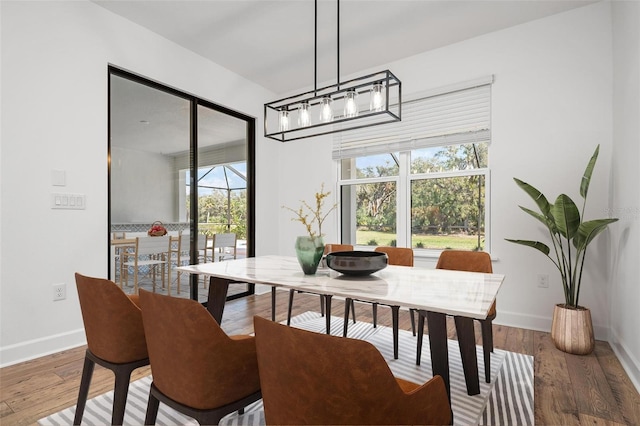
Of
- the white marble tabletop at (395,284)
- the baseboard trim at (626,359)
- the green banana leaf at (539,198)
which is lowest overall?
the baseboard trim at (626,359)

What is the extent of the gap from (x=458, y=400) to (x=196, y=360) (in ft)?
4.96

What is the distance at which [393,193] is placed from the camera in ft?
12.9

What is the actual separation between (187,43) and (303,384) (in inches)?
143

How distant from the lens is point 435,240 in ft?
12.0

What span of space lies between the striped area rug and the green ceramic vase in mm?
797

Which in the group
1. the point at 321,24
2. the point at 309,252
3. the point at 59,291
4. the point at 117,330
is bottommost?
the point at 59,291

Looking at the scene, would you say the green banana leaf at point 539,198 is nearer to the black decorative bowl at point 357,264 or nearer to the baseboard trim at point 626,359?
the baseboard trim at point 626,359

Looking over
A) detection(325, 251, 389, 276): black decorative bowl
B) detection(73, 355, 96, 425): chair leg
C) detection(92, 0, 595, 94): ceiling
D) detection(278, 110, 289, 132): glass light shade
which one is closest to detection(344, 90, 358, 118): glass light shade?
detection(278, 110, 289, 132): glass light shade

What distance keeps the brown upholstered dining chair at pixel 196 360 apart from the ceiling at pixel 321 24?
2693mm

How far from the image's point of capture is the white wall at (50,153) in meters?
2.37

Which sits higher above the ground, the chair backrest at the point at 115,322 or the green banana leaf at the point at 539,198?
the green banana leaf at the point at 539,198

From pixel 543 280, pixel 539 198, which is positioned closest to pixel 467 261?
pixel 539 198

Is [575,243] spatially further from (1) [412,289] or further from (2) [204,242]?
(2) [204,242]

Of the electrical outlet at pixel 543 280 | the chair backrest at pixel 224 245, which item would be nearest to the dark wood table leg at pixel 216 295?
the chair backrest at pixel 224 245
